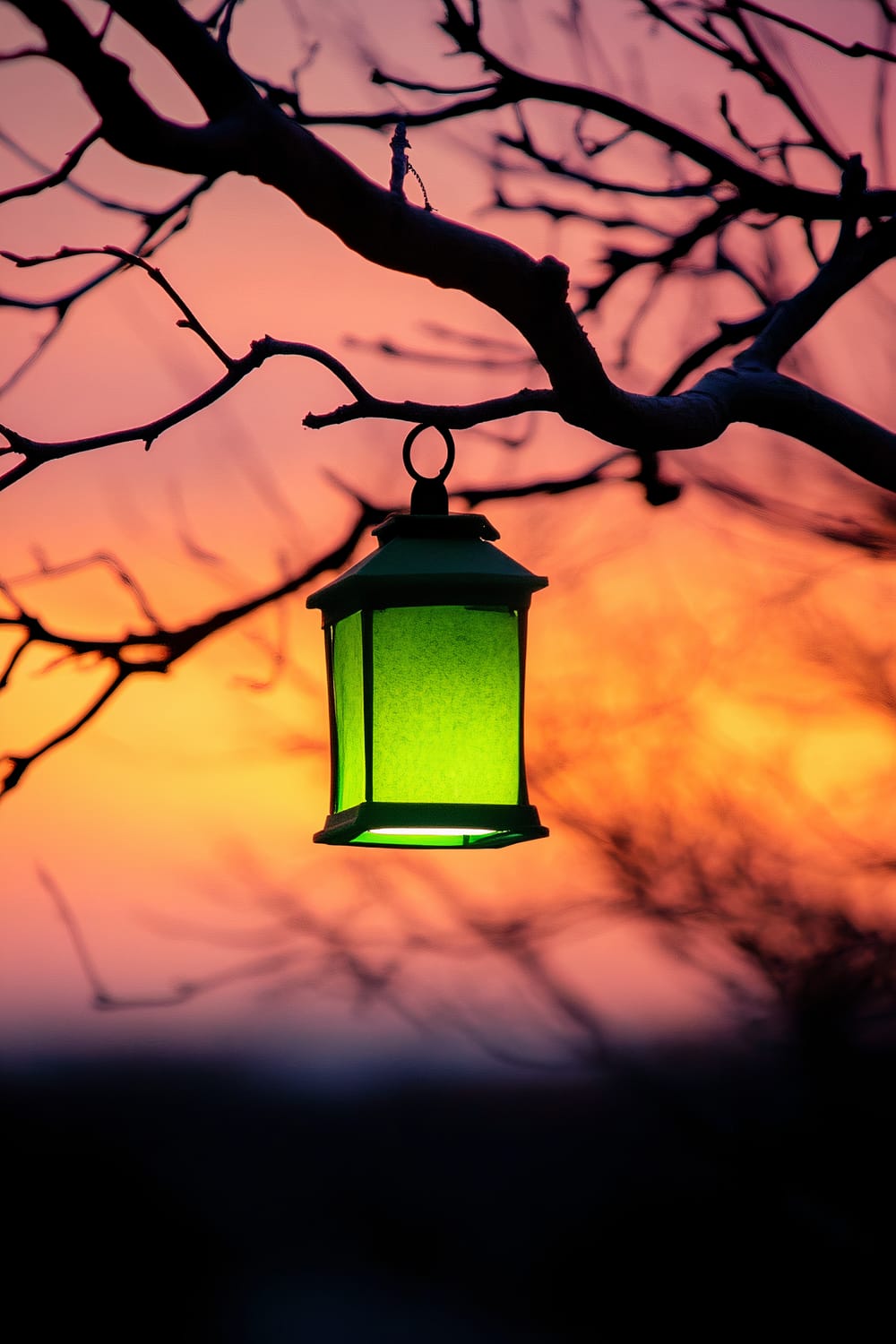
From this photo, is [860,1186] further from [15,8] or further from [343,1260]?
[343,1260]

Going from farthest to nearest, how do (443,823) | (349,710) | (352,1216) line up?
(352,1216), (349,710), (443,823)

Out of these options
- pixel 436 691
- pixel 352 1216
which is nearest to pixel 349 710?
pixel 436 691

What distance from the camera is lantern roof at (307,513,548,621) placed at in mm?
1876

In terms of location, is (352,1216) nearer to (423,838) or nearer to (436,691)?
(423,838)

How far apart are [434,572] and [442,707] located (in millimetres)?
172

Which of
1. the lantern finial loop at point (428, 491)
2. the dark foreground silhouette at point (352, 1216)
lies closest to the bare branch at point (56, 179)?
the lantern finial loop at point (428, 491)

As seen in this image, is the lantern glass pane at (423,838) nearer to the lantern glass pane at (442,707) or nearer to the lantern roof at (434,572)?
the lantern glass pane at (442,707)

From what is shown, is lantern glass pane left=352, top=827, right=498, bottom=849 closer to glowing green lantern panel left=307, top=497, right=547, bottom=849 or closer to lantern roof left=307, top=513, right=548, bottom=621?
glowing green lantern panel left=307, top=497, right=547, bottom=849

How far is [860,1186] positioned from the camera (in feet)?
22.4

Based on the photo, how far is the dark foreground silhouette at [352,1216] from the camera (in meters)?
11.9

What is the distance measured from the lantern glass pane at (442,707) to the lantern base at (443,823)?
1cm

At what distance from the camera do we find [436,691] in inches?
74.0

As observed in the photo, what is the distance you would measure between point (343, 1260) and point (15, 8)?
1423 centimetres

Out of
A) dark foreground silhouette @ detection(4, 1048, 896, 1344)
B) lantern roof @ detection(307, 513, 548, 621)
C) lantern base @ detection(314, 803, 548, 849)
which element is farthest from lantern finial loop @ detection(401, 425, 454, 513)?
dark foreground silhouette @ detection(4, 1048, 896, 1344)
